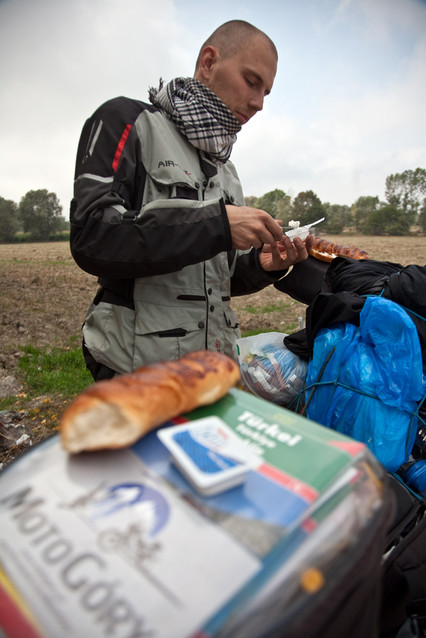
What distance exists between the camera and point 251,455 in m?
0.73

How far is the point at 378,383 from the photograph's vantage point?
5.24 feet

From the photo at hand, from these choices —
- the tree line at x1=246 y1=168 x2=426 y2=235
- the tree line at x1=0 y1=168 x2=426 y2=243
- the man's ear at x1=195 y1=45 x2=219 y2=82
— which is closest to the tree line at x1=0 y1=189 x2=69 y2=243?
the tree line at x1=0 y1=168 x2=426 y2=243

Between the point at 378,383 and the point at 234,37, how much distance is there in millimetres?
1988

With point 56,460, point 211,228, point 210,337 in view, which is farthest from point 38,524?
point 210,337

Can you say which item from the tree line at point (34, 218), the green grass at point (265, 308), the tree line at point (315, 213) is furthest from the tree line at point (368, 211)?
the green grass at point (265, 308)

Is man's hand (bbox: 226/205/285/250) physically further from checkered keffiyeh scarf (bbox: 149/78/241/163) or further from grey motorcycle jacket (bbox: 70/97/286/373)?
checkered keffiyeh scarf (bbox: 149/78/241/163)

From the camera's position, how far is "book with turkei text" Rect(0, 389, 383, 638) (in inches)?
21.2

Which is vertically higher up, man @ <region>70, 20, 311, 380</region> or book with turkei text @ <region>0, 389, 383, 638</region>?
man @ <region>70, 20, 311, 380</region>

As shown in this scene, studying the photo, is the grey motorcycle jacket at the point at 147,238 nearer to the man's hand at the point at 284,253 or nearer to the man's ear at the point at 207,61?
the man's hand at the point at 284,253

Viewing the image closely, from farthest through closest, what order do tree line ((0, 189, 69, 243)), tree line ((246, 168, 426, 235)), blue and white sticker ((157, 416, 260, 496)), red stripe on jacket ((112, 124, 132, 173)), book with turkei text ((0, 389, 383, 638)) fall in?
tree line ((246, 168, 426, 235)) → tree line ((0, 189, 69, 243)) → red stripe on jacket ((112, 124, 132, 173)) → blue and white sticker ((157, 416, 260, 496)) → book with turkei text ((0, 389, 383, 638))

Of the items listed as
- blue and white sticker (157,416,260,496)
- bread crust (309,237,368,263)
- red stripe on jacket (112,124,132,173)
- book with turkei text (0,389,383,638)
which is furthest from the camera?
bread crust (309,237,368,263)

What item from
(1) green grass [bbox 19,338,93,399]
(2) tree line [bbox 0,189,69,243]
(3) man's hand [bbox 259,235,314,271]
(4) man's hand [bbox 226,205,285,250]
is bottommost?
(1) green grass [bbox 19,338,93,399]

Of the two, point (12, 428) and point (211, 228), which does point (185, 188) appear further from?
point (12, 428)

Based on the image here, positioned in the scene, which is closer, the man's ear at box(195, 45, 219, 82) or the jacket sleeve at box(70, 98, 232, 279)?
the jacket sleeve at box(70, 98, 232, 279)
